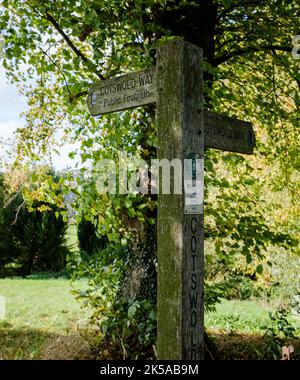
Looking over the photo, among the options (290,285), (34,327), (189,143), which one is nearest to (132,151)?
(189,143)

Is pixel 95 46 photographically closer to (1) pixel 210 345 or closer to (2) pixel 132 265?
(2) pixel 132 265

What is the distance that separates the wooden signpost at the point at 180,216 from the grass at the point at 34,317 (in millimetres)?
3003

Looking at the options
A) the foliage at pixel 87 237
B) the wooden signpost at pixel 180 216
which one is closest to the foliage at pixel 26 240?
the foliage at pixel 87 237

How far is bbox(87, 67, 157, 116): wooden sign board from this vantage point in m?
2.58

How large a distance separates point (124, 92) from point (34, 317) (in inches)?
223

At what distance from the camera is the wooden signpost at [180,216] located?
2.36 meters

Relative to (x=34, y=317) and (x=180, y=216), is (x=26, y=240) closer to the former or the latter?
(x=34, y=317)

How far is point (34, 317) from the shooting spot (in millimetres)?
7332

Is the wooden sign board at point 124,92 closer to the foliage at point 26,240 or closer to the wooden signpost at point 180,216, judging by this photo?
the wooden signpost at point 180,216

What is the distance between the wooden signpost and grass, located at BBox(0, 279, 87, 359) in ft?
9.85
